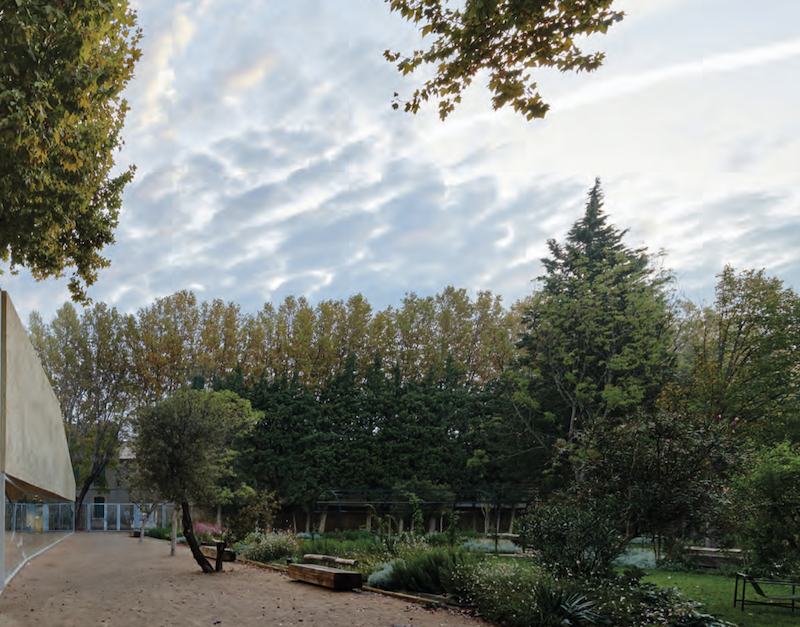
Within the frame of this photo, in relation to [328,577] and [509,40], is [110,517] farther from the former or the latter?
[509,40]

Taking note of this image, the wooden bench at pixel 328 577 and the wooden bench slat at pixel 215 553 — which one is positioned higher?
the wooden bench at pixel 328 577

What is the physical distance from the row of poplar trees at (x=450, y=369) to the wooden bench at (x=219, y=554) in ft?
16.9

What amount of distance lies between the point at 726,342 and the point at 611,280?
568cm

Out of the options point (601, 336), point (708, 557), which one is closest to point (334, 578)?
point (708, 557)

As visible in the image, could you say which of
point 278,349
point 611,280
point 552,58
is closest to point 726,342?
point 611,280

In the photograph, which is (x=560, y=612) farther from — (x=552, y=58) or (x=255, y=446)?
(x=255, y=446)

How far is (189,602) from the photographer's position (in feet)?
34.9

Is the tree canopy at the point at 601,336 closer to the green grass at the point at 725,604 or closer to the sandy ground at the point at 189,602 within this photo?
the green grass at the point at 725,604

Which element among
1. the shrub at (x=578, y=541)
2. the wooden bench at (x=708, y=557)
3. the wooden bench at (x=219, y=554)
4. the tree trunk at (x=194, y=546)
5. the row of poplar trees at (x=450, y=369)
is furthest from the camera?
the row of poplar trees at (x=450, y=369)

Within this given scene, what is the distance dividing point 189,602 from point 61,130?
7.92 meters

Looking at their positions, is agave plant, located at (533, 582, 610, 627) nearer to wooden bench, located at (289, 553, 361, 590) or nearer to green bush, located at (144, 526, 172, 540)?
wooden bench, located at (289, 553, 361, 590)

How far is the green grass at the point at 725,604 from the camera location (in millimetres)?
8969

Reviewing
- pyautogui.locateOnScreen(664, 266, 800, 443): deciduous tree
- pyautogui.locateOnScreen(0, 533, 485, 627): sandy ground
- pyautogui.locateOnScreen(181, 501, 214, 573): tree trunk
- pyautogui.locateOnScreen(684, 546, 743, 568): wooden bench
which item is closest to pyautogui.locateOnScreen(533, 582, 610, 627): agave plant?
pyautogui.locateOnScreen(0, 533, 485, 627): sandy ground

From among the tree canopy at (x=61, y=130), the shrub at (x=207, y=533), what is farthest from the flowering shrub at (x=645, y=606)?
the shrub at (x=207, y=533)
